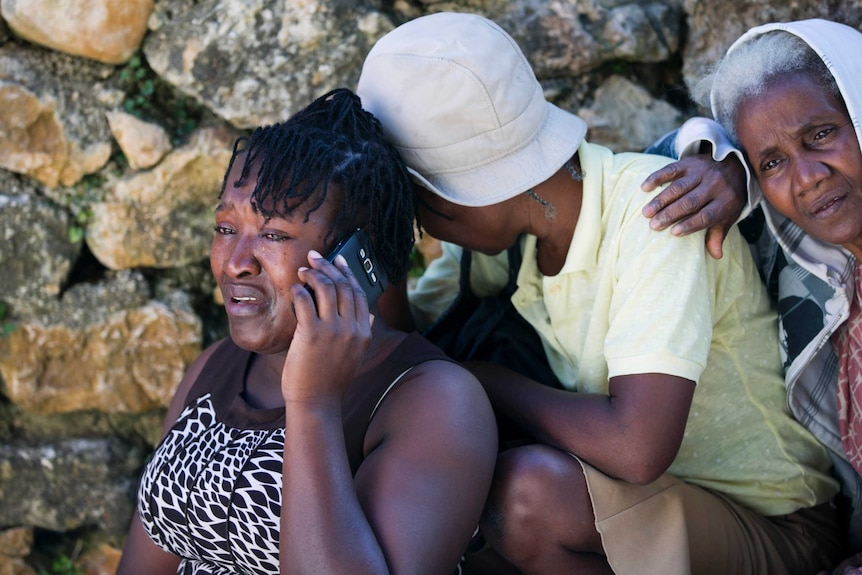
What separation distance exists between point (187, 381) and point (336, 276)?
0.83m

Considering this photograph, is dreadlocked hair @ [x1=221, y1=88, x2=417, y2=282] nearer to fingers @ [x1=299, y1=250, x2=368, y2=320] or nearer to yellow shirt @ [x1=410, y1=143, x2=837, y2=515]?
fingers @ [x1=299, y1=250, x2=368, y2=320]

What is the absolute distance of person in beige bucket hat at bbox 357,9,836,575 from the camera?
86.7 inches

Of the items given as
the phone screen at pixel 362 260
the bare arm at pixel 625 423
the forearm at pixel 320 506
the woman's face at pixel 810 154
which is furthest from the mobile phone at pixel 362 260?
the woman's face at pixel 810 154

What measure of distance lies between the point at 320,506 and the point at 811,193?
49.6 inches

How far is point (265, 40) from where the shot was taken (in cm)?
306

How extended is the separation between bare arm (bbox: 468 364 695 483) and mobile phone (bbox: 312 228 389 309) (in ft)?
1.57

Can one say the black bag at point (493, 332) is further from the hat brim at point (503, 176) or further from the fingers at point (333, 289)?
the fingers at point (333, 289)

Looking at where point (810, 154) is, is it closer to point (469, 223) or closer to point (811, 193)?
point (811, 193)

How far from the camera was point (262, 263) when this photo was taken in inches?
85.0

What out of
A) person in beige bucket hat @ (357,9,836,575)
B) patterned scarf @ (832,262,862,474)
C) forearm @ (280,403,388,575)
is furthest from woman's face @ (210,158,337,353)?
patterned scarf @ (832,262,862,474)

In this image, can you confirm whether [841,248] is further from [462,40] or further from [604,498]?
[462,40]

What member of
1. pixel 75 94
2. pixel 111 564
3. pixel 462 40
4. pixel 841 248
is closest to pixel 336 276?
pixel 462 40

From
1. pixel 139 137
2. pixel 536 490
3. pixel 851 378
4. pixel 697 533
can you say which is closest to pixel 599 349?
pixel 536 490

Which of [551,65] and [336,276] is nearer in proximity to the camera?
[336,276]
